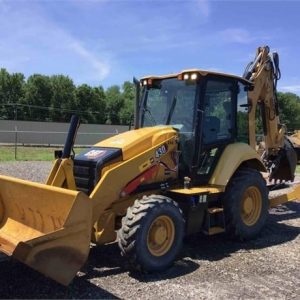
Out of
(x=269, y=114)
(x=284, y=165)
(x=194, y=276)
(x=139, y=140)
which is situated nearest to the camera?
(x=194, y=276)

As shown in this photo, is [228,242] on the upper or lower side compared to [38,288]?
upper

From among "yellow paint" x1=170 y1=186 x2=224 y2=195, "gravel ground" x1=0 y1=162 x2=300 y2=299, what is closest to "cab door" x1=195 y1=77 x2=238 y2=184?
"yellow paint" x1=170 y1=186 x2=224 y2=195

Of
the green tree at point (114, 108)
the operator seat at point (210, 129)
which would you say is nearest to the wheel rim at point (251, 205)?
the operator seat at point (210, 129)

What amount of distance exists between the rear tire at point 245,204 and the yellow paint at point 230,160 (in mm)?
203

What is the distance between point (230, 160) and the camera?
7359 millimetres

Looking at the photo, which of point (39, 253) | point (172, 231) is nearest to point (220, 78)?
point (172, 231)

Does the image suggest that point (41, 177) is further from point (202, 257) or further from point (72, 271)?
point (72, 271)

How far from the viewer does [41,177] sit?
14.7m

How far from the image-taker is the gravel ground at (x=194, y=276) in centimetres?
527

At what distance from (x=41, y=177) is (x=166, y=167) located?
28.4ft

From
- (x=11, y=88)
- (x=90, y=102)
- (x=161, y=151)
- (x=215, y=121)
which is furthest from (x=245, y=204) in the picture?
(x=90, y=102)

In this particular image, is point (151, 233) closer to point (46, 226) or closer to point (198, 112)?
point (46, 226)

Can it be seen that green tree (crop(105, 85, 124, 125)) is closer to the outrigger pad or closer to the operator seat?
the outrigger pad

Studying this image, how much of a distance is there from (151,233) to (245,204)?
222 cm
